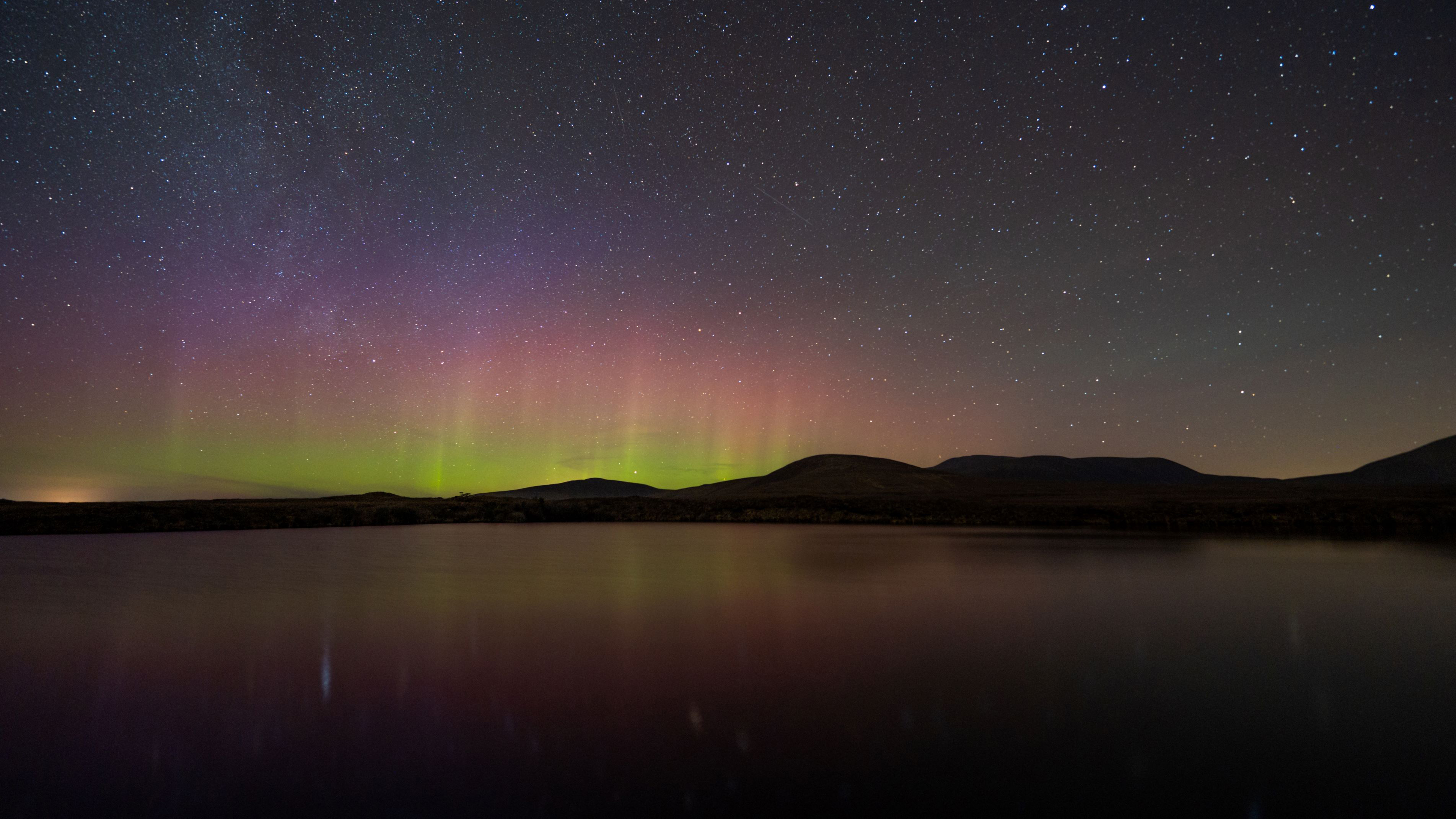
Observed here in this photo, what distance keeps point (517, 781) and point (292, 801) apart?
1438 mm

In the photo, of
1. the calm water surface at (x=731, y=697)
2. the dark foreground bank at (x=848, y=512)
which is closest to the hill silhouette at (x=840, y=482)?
the dark foreground bank at (x=848, y=512)

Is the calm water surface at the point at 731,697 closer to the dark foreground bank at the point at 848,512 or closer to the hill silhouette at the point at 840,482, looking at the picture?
the dark foreground bank at the point at 848,512

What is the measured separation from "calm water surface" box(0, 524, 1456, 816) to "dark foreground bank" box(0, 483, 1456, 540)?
1004 inches

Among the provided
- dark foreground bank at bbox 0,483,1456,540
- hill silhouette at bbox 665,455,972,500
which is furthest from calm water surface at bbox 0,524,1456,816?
hill silhouette at bbox 665,455,972,500

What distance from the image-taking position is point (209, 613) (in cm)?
1156

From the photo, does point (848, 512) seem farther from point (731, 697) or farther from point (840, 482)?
point (840, 482)

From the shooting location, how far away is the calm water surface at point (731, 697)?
4742 millimetres

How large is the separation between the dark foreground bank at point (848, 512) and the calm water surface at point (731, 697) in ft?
83.7

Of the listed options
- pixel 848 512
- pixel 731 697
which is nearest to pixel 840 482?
pixel 848 512

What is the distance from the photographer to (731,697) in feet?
22.7

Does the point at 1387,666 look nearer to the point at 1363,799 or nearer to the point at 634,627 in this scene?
the point at 1363,799

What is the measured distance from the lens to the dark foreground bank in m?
35.9

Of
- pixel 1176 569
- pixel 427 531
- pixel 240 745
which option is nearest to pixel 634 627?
pixel 240 745

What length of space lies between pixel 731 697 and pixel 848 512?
155 ft
